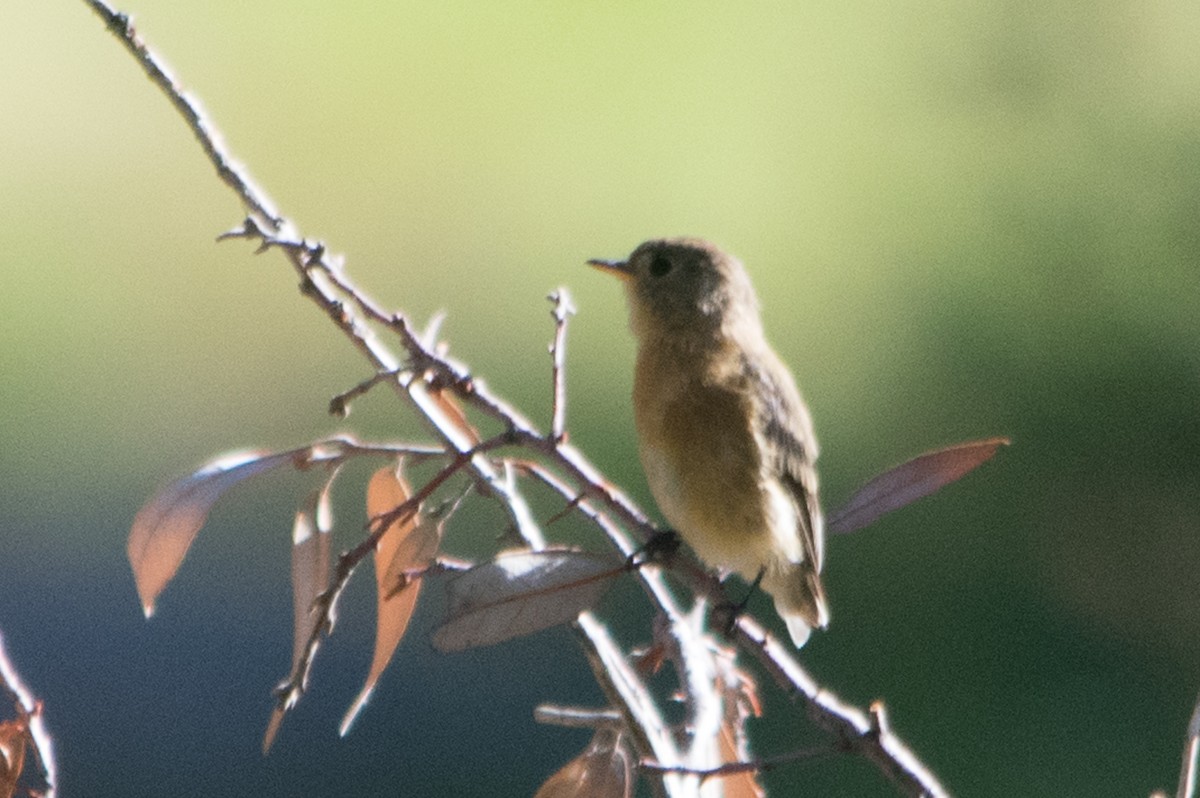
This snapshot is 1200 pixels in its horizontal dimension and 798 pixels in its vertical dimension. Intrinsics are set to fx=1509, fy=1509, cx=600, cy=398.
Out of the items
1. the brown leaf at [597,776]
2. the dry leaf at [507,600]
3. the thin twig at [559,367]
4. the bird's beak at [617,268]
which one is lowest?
the brown leaf at [597,776]

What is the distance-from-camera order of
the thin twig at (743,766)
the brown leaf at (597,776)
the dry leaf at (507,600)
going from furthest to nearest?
the brown leaf at (597,776), the dry leaf at (507,600), the thin twig at (743,766)

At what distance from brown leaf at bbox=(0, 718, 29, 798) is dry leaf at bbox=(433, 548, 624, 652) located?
1.27ft

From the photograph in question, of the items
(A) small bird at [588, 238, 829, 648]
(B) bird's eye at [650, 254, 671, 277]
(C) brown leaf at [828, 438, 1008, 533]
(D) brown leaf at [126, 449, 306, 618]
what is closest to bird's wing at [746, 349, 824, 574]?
(A) small bird at [588, 238, 829, 648]

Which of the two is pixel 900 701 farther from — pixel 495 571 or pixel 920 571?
pixel 495 571

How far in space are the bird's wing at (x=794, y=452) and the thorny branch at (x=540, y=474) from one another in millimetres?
712

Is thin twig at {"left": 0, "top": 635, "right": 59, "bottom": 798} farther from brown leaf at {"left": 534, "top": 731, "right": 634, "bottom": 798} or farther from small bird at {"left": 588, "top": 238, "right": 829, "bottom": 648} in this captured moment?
small bird at {"left": 588, "top": 238, "right": 829, "bottom": 648}

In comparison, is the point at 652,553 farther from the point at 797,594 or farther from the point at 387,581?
Answer: the point at 797,594

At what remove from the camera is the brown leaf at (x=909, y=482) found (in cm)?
156

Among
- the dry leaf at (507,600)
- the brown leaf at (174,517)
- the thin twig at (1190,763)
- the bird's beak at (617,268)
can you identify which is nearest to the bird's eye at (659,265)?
the bird's beak at (617,268)

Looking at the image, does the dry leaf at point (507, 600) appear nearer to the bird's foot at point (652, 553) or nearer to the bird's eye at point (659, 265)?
the bird's foot at point (652, 553)

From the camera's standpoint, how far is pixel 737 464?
2.17m

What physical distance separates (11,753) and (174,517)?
0.98 ft

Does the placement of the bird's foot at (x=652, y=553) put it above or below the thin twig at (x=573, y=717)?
above

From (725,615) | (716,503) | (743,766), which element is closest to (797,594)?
(716,503)
